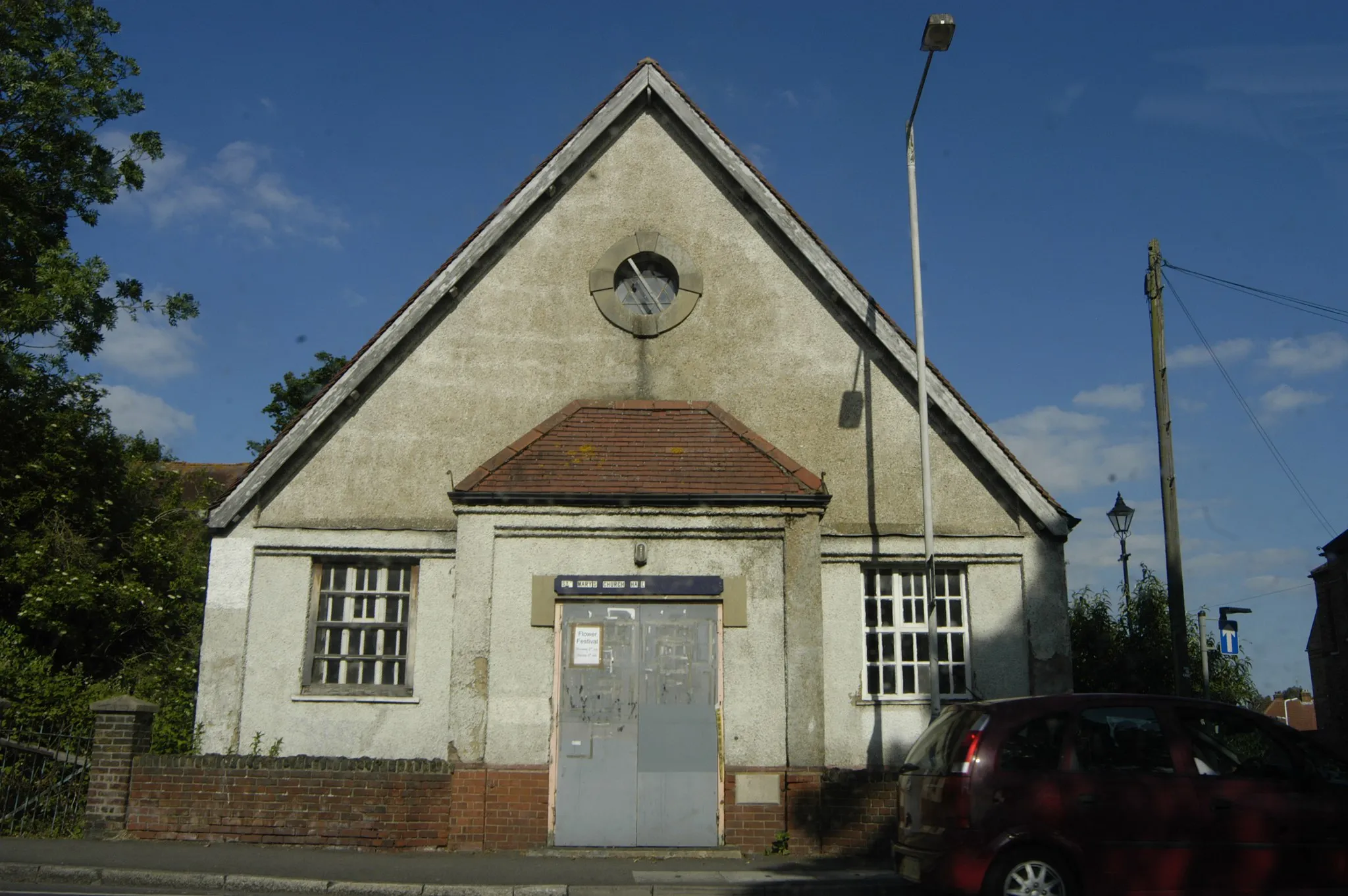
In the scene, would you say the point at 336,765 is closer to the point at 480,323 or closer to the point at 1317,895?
the point at 480,323

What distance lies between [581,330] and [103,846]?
808cm

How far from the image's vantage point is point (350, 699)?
13203mm

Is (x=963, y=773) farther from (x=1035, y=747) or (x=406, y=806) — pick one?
(x=406, y=806)

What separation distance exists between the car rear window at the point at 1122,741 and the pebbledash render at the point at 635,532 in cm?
393

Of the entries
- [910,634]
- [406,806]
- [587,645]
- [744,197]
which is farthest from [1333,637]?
[406,806]

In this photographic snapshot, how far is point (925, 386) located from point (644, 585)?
13.6 feet

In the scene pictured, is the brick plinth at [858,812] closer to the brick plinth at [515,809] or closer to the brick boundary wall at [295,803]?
the brick plinth at [515,809]

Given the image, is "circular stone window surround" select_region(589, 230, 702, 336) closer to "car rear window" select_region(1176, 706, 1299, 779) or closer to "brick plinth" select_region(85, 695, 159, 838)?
"brick plinth" select_region(85, 695, 159, 838)

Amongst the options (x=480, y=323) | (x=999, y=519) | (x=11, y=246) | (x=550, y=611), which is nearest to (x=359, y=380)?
(x=480, y=323)

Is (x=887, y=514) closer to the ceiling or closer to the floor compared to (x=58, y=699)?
closer to the ceiling

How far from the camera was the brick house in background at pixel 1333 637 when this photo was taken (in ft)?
109

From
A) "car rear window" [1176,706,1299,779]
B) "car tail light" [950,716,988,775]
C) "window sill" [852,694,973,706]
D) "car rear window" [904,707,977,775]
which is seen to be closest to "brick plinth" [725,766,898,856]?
"window sill" [852,694,973,706]

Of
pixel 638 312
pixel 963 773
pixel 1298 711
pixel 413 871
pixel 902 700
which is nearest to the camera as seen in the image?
pixel 963 773

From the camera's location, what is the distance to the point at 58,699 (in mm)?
15727
